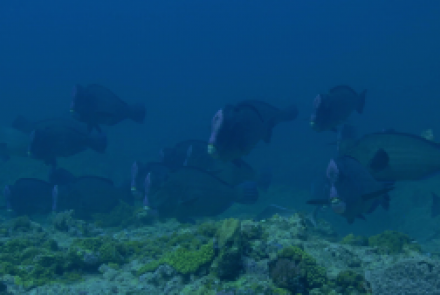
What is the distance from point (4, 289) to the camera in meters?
3.12

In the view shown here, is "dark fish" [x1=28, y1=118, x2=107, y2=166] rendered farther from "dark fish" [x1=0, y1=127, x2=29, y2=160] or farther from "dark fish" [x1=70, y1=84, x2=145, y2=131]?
"dark fish" [x1=0, y1=127, x2=29, y2=160]

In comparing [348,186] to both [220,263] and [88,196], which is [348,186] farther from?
[88,196]

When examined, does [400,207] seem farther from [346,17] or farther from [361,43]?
[346,17]

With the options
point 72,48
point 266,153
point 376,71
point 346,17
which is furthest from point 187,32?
point 266,153

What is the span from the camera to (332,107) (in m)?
5.33

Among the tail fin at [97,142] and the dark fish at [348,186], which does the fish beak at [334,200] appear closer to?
the dark fish at [348,186]

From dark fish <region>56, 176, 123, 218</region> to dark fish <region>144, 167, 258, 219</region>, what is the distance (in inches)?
95.0

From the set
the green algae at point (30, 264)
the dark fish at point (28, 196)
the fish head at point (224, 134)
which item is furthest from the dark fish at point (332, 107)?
the dark fish at point (28, 196)

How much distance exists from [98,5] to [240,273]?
511ft

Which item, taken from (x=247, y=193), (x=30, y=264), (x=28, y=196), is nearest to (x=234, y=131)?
(x=247, y=193)

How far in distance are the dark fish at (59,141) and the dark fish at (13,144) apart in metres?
4.71

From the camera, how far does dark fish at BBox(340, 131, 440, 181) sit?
393cm

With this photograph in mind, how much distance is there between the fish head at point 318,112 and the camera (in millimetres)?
5207

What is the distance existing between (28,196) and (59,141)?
148 cm
